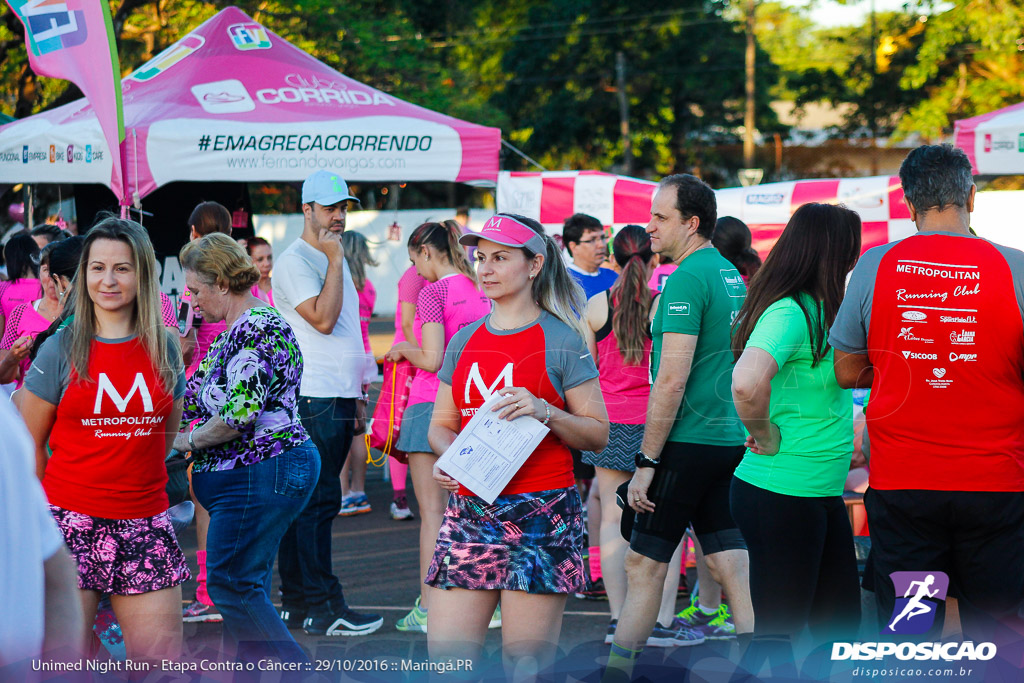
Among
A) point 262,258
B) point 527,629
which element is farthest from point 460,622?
point 262,258

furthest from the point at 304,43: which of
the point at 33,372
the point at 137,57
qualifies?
the point at 33,372

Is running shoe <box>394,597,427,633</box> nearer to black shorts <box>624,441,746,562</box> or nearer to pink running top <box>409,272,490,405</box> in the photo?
pink running top <box>409,272,490,405</box>

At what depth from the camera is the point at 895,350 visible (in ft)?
9.39

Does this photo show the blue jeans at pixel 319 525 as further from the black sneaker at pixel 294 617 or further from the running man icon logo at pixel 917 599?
the running man icon logo at pixel 917 599

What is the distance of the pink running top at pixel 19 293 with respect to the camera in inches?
212

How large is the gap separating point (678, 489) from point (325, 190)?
2238mm

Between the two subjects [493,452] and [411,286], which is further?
[411,286]

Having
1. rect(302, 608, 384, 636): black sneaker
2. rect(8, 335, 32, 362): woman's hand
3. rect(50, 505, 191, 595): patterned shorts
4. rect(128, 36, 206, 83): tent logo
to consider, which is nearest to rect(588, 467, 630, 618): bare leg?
rect(302, 608, 384, 636): black sneaker

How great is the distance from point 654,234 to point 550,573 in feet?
4.73

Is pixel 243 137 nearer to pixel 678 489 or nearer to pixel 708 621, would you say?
pixel 708 621

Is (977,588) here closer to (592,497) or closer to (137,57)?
(592,497)

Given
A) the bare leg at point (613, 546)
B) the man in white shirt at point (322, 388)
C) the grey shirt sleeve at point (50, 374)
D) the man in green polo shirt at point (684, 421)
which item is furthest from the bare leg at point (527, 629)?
the man in white shirt at point (322, 388)

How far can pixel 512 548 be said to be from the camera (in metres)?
3.01

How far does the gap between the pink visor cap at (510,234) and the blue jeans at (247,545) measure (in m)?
1.17
